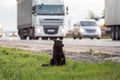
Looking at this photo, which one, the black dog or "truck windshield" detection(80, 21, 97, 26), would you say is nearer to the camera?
the black dog

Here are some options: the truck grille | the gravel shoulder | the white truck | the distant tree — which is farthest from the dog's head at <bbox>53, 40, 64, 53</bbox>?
the distant tree

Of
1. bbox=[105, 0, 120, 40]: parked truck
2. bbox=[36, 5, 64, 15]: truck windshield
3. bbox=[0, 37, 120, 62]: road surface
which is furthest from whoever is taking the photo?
bbox=[36, 5, 64, 15]: truck windshield

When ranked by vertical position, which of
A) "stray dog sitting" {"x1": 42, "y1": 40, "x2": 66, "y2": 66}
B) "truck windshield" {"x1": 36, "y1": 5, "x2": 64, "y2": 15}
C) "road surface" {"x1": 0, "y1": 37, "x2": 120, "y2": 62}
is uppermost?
"truck windshield" {"x1": 36, "y1": 5, "x2": 64, "y2": 15}

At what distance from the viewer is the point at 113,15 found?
39.9m

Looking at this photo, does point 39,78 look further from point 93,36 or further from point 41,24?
point 93,36

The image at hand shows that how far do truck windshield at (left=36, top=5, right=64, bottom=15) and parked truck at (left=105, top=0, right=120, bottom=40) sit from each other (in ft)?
12.2

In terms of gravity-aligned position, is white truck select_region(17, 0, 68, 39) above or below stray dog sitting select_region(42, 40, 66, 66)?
above

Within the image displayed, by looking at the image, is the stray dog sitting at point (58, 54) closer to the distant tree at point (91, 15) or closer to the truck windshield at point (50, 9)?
the truck windshield at point (50, 9)

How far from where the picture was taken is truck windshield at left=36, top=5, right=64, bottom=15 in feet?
139

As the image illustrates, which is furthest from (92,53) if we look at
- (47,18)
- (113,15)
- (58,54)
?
(47,18)

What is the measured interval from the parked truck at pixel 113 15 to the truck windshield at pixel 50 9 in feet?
12.2

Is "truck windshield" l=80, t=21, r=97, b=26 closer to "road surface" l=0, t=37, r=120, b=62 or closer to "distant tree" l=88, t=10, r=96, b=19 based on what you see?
"road surface" l=0, t=37, r=120, b=62

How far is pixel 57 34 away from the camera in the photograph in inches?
1729

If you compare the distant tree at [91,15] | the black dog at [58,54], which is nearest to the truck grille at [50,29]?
the black dog at [58,54]
